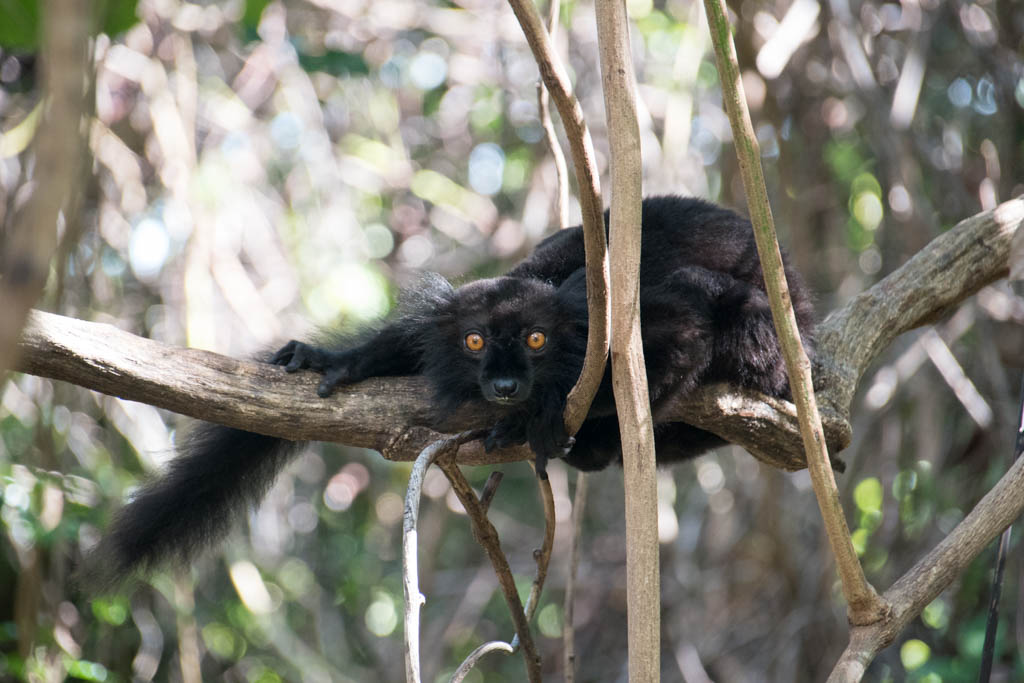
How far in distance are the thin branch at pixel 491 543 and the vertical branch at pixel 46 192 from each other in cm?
172

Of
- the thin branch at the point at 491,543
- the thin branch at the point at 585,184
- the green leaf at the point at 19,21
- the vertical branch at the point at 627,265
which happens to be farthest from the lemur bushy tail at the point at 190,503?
the green leaf at the point at 19,21

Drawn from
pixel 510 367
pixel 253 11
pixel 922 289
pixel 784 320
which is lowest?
pixel 510 367

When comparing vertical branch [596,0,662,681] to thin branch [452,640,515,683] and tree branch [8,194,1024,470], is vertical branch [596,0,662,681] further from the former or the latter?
tree branch [8,194,1024,470]

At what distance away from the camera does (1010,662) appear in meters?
4.93

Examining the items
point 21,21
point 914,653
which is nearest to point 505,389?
point 21,21

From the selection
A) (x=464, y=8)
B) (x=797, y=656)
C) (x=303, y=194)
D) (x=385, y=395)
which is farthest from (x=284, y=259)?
(x=797, y=656)

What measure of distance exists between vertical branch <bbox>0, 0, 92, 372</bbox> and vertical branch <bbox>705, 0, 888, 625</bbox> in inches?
54.9

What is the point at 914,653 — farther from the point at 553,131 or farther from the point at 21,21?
the point at 21,21

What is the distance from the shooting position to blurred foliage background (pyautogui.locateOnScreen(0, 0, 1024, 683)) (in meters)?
5.09

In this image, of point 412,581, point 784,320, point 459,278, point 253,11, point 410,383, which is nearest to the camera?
point 412,581

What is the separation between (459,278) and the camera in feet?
13.2

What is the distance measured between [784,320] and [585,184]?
1.68ft

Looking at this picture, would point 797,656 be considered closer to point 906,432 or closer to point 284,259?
point 906,432

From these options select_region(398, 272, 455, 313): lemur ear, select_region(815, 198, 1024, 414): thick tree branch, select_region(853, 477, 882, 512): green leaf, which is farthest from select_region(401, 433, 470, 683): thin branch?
select_region(853, 477, 882, 512): green leaf
